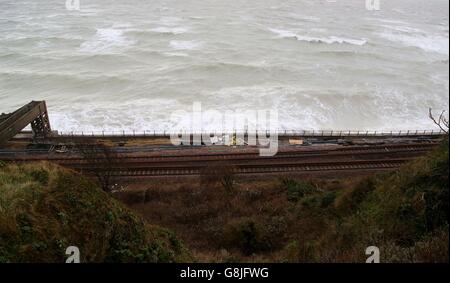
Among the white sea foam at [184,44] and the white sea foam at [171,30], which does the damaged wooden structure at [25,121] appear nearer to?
the white sea foam at [184,44]

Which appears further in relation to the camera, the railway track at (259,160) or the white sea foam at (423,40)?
the white sea foam at (423,40)

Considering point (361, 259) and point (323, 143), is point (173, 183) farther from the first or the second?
point (361, 259)

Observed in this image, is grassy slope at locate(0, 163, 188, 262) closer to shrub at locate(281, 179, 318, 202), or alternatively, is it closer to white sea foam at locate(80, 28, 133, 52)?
shrub at locate(281, 179, 318, 202)

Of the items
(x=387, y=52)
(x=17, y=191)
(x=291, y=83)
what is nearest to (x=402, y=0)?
(x=387, y=52)

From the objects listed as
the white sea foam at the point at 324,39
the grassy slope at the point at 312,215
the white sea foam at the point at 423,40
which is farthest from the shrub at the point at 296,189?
the white sea foam at the point at 423,40

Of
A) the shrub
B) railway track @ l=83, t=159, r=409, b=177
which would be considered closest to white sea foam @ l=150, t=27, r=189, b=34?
railway track @ l=83, t=159, r=409, b=177
